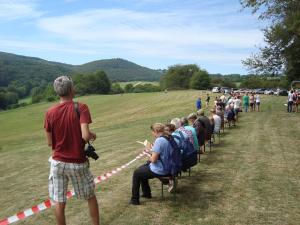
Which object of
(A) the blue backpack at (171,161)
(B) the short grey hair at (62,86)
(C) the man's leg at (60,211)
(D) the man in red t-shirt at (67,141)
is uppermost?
(B) the short grey hair at (62,86)

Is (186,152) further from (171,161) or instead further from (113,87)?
(113,87)

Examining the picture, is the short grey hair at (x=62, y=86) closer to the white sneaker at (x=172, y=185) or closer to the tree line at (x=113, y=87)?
the white sneaker at (x=172, y=185)

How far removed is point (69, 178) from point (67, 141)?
19.5 inches

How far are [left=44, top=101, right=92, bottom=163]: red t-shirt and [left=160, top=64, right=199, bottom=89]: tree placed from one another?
136992 mm

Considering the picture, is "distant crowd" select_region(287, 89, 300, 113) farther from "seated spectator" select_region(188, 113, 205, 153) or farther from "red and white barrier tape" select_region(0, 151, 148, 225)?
"red and white barrier tape" select_region(0, 151, 148, 225)

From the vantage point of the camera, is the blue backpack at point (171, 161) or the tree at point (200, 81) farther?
the tree at point (200, 81)

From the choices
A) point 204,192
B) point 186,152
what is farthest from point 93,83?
point 204,192

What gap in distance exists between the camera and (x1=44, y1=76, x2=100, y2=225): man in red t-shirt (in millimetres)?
4902

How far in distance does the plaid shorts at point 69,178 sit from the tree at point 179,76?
137 meters

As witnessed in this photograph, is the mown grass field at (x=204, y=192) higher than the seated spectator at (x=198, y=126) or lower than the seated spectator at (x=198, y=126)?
lower

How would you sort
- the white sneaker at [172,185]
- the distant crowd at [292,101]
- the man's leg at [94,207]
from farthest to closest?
the distant crowd at [292,101], the white sneaker at [172,185], the man's leg at [94,207]

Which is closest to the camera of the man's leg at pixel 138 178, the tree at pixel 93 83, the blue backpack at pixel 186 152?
the man's leg at pixel 138 178

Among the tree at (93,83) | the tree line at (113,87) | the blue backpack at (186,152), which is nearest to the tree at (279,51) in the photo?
the blue backpack at (186,152)

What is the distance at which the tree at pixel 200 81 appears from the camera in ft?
422
